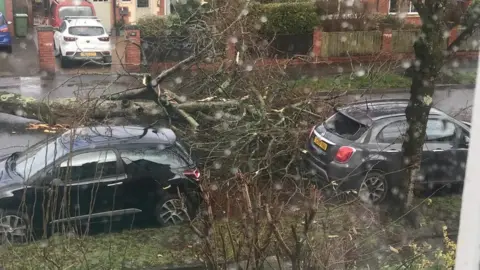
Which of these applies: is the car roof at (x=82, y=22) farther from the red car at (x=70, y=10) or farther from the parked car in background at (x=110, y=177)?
the parked car in background at (x=110, y=177)

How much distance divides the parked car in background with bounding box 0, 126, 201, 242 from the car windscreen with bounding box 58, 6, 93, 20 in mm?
10592

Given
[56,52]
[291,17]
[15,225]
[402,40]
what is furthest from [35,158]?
[402,40]

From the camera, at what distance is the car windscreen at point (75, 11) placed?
50.7 ft

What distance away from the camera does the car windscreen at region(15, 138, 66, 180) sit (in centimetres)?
520

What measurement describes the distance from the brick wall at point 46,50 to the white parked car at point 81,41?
0.25m

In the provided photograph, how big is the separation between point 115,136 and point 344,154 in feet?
8.21

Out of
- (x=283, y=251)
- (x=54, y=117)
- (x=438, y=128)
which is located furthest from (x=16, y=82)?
(x=283, y=251)

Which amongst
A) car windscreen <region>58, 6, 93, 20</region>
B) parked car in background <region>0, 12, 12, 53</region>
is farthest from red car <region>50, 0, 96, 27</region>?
parked car in background <region>0, 12, 12, 53</region>

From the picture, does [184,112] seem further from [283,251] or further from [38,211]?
[283,251]

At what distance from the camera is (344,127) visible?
6.44 metres

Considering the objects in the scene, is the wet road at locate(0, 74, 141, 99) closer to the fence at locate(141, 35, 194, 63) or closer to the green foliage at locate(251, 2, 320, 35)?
the fence at locate(141, 35, 194, 63)

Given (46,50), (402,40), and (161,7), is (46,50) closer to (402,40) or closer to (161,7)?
(161,7)

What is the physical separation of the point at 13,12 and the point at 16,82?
581cm

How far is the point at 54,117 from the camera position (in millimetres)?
7426
